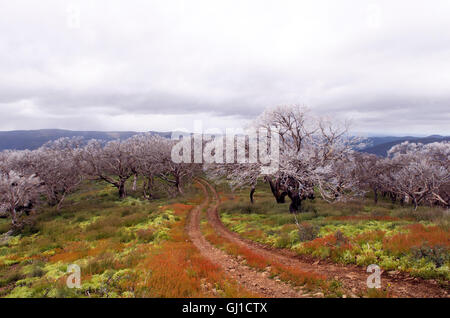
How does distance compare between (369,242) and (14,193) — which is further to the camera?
(14,193)

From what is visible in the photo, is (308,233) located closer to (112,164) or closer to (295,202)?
(295,202)

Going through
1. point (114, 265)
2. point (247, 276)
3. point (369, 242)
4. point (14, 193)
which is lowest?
point (247, 276)

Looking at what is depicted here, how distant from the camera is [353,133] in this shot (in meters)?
20.2

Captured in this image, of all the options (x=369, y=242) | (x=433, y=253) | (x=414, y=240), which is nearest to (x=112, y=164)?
(x=369, y=242)

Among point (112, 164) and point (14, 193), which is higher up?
point (112, 164)

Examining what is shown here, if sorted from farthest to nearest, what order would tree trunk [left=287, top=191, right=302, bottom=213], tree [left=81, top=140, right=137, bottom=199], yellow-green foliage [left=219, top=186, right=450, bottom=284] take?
1. tree [left=81, top=140, right=137, bottom=199]
2. tree trunk [left=287, top=191, right=302, bottom=213]
3. yellow-green foliage [left=219, top=186, right=450, bottom=284]

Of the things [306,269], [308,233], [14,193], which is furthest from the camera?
[14,193]

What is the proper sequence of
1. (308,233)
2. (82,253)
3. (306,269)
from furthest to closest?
(308,233), (82,253), (306,269)

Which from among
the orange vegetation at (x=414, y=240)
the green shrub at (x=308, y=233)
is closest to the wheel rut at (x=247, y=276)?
the green shrub at (x=308, y=233)

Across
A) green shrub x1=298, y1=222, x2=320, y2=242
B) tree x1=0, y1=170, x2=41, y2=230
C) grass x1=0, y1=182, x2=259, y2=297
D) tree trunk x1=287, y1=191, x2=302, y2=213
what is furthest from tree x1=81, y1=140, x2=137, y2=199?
green shrub x1=298, y1=222, x2=320, y2=242

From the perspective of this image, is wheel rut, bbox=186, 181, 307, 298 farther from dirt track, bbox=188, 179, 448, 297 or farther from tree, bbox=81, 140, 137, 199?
tree, bbox=81, 140, 137, 199

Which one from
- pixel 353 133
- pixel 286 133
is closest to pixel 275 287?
pixel 286 133

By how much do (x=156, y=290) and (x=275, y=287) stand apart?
417cm
